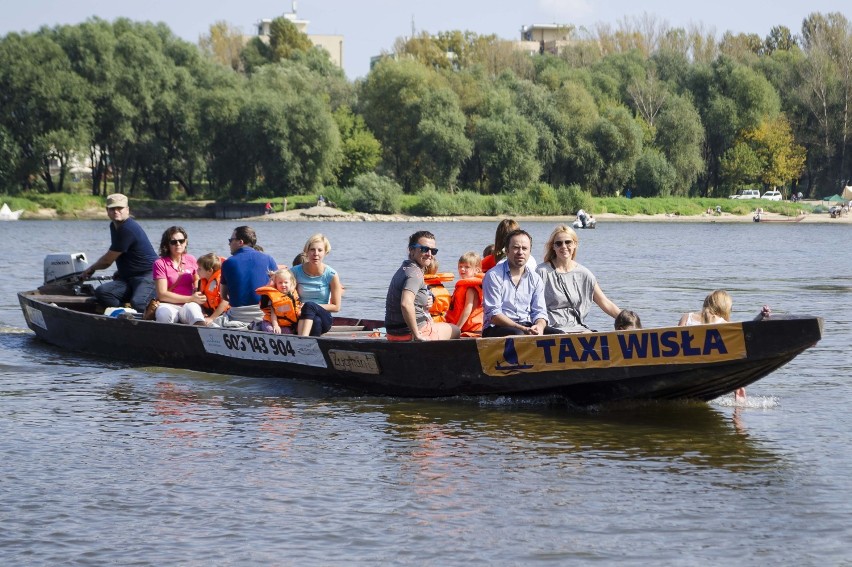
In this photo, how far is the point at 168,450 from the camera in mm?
9789

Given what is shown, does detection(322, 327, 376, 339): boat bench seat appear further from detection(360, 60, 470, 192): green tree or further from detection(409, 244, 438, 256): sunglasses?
detection(360, 60, 470, 192): green tree

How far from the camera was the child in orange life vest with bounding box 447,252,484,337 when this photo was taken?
11.5m

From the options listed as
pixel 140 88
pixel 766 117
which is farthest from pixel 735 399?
pixel 766 117

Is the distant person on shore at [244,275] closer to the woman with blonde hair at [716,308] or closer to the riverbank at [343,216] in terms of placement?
the woman with blonde hair at [716,308]

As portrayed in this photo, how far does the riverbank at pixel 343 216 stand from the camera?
227ft

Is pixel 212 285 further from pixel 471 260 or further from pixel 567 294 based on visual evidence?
pixel 567 294

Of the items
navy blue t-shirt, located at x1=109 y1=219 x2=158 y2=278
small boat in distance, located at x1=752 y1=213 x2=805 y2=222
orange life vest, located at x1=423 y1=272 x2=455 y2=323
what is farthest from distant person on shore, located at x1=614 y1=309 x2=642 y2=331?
small boat in distance, located at x1=752 y1=213 x2=805 y2=222

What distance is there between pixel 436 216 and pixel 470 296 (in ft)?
203

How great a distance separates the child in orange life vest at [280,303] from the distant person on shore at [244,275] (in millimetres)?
202

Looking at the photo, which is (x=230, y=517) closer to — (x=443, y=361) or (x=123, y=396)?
(x=443, y=361)

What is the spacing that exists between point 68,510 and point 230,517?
110 centimetres

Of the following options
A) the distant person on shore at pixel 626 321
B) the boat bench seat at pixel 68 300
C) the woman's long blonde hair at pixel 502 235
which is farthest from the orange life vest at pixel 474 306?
the boat bench seat at pixel 68 300

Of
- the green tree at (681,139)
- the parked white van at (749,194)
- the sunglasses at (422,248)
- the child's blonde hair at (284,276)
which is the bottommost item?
the child's blonde hair at (284,276)

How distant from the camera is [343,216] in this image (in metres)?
71.1
